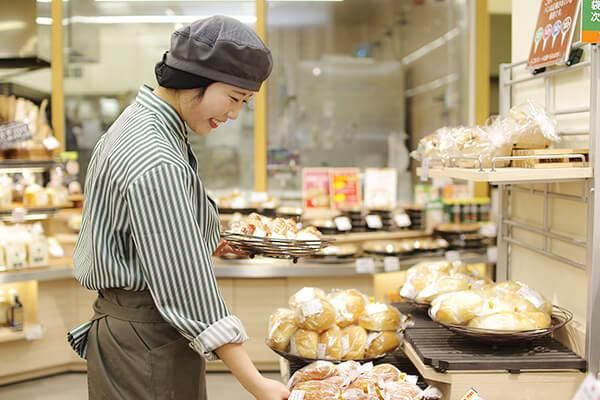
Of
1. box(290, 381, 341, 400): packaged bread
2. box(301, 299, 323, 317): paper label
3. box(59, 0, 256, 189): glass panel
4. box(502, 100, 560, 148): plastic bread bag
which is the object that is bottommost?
box(290, 381, 341, 400): packaged bread

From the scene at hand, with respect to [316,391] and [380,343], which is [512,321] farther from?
[316,391]

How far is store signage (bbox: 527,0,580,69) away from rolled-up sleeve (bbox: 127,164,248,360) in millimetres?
1328

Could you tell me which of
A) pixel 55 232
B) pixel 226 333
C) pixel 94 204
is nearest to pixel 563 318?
pixel 226 333

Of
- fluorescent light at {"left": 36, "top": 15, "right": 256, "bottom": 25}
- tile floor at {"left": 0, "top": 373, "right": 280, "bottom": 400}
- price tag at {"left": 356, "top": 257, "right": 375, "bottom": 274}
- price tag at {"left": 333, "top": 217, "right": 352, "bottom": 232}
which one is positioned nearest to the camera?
tile floor at {"left": 0, "top": 373, "right": 280, "bottom": 400}

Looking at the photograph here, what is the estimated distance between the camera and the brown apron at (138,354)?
1813 millimetres

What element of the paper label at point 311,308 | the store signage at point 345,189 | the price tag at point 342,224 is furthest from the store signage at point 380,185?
the paper label at point 311,308

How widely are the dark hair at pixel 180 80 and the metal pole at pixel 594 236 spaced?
1.12 meters

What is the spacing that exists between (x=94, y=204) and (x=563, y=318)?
4.86 ft

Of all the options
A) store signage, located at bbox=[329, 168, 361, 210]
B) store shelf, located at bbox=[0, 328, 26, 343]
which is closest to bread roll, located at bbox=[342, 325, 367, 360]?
store shelf, located at bbox=[0, 328, 26, 343]

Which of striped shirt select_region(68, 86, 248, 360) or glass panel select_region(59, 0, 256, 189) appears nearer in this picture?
striped shirt select_region(68, 86, 248, 360)

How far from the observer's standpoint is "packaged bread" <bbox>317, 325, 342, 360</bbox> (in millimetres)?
2314

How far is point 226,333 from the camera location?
1637 mm

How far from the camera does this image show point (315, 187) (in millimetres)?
5703

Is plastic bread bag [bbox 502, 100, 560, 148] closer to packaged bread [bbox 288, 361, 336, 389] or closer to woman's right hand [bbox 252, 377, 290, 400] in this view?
packaged bread [bbox 288, 361, 336, 389]
